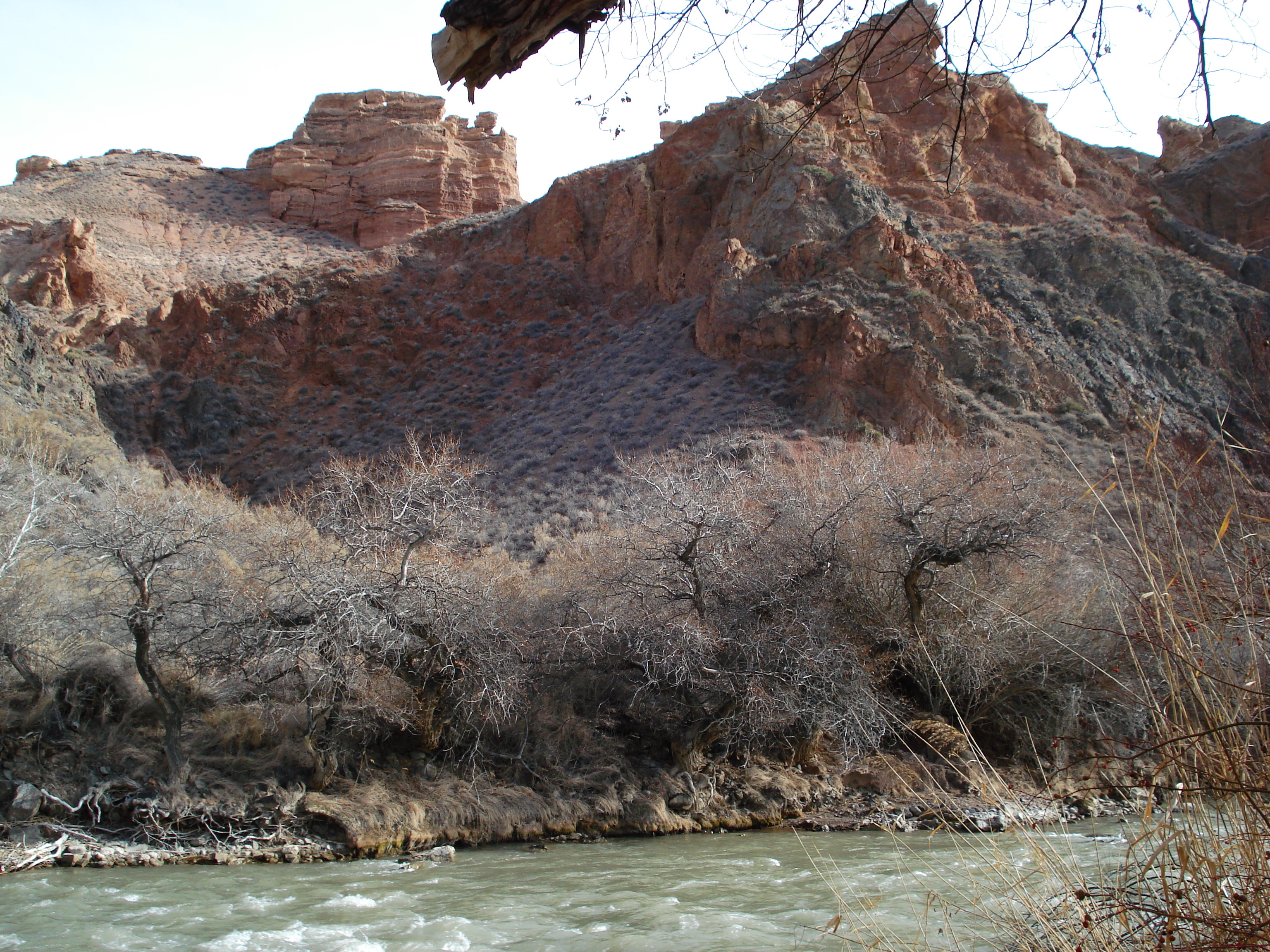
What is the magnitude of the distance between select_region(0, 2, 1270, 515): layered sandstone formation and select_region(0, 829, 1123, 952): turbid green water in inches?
558

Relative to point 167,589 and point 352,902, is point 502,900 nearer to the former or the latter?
point 352,902

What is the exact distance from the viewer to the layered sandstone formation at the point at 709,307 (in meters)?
28.4

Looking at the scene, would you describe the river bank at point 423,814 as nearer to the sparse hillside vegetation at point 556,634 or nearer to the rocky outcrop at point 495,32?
the sparse hillside vegetation at point 556,634

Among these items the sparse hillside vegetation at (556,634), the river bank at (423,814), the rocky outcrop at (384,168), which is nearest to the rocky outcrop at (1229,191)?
the sparse hillside vegetation at (556,634)

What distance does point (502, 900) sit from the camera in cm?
872

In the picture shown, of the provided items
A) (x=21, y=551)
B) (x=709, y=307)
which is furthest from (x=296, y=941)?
(x=709, y=307)

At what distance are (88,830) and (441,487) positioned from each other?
6.04 metres

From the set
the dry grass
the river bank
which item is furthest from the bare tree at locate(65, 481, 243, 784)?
the dry grass

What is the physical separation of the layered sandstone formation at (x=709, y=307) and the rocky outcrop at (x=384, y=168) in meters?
4.58

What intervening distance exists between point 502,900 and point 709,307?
26424 mm

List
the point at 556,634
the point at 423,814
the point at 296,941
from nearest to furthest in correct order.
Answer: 1. the point at 296,941
2. the point at 423,814
3. the point at 556,634

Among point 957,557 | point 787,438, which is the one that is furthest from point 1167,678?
point 787,438

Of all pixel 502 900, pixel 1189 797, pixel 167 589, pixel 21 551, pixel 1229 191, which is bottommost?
pixel 502 900

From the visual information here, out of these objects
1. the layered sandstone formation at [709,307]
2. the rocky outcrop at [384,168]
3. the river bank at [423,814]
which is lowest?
the river bank at [423,814]
